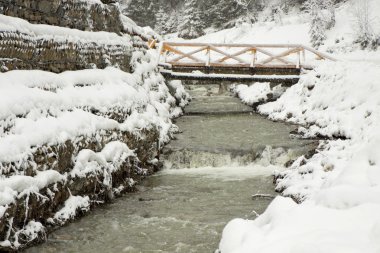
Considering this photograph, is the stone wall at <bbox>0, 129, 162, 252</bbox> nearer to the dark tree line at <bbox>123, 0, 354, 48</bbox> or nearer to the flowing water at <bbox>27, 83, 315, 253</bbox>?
the flowing water at <bbox>27, 83, 315, 253</bbox>

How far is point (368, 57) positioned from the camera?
17.6m

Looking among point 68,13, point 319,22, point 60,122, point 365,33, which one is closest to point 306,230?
point 60,122

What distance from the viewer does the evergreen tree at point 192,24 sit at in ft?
131

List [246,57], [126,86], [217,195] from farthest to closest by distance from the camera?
[246,57]
[126,86]
[217,195]

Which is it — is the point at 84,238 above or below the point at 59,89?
below

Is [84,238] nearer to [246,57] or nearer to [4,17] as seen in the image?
[4,17]

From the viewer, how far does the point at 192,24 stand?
131 feet

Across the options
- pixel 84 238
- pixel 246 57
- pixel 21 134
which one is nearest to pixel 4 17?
pixel 21 134

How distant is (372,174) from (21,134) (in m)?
4.59

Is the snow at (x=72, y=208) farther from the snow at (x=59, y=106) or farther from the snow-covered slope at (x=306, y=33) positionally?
the snow-covered slope at (x=306, y=33)

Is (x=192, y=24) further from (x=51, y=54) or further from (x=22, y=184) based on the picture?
(x=22, y=184)

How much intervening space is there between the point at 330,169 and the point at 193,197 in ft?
8.62

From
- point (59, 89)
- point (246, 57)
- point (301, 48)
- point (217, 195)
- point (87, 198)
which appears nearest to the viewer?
point (87, 198)

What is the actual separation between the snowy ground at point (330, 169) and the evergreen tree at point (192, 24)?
61.8 feet
